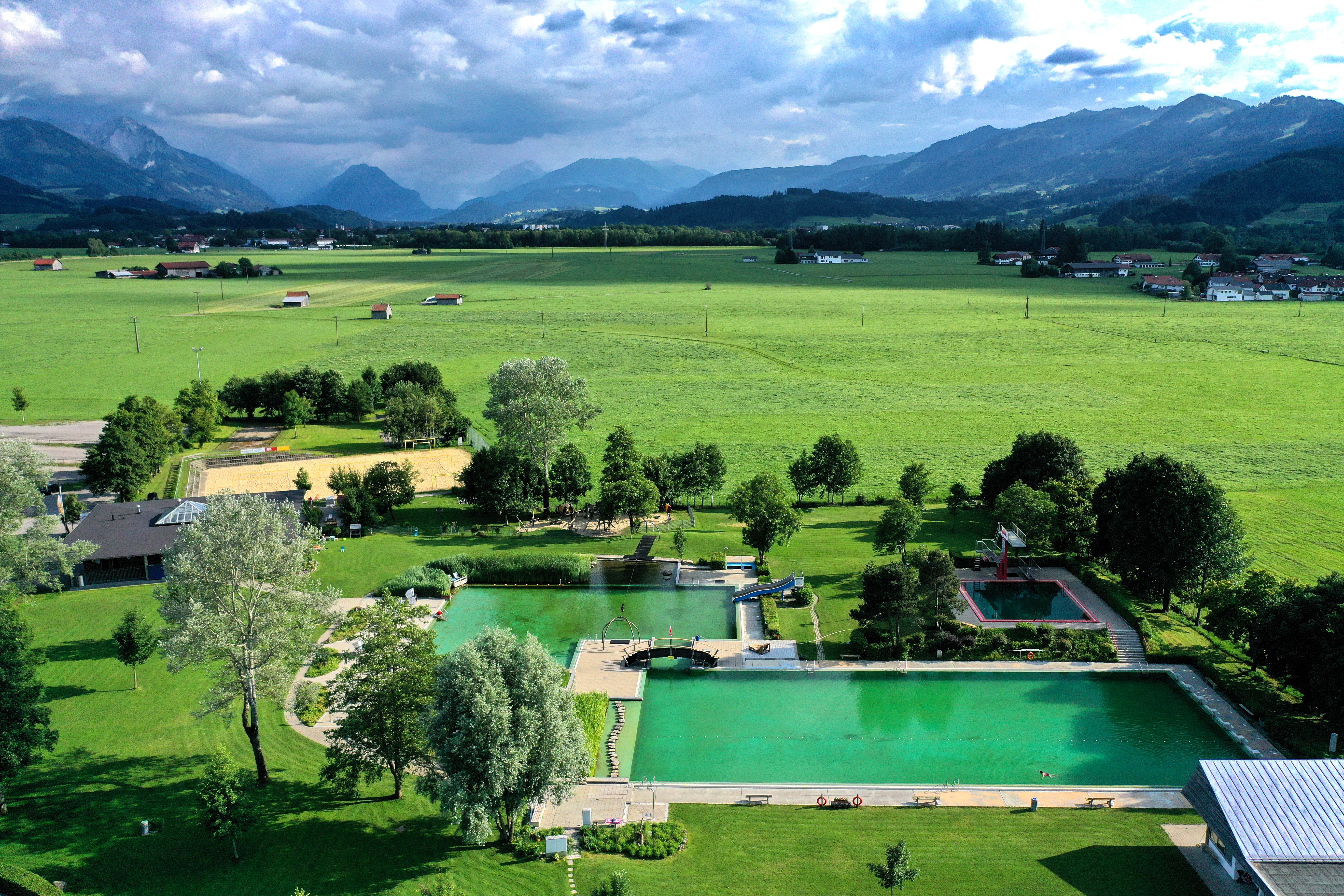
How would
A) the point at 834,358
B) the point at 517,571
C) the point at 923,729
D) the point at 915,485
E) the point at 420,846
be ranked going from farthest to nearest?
the point at 834,358, the point at 915,485, the point at 517,571, the point at 923,729, the point at 420,846

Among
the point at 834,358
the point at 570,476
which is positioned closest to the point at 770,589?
the point at 570,476

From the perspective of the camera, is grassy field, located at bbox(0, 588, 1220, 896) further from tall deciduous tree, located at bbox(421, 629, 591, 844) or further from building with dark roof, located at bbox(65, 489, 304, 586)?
building with dark roof, located at bbox(65, 489, 304, 586)

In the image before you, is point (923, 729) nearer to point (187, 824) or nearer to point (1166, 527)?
point (1166, 527)

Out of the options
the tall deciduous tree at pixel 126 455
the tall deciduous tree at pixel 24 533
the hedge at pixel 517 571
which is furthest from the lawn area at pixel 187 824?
the tall deciduous tree at pixel 126 455

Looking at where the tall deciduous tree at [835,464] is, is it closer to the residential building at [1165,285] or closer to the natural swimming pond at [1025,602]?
the natural swimming pond at [1025,602]

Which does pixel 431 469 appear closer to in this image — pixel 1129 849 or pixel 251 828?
pixel 251 828

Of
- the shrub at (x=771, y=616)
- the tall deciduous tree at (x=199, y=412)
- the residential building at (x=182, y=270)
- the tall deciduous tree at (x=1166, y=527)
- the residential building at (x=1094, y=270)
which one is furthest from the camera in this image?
the residential building at (x=182, y=270)

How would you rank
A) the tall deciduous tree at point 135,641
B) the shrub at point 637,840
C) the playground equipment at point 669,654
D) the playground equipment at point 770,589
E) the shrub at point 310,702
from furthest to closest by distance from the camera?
the playground equipment at point 770,589 → the playground equipment at point 669,654 → the tall deciduous tree at point 135,641 → the shrub at point 310,702 → the shrub at point 637,840

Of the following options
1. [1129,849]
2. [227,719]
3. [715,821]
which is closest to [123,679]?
[227,719]
